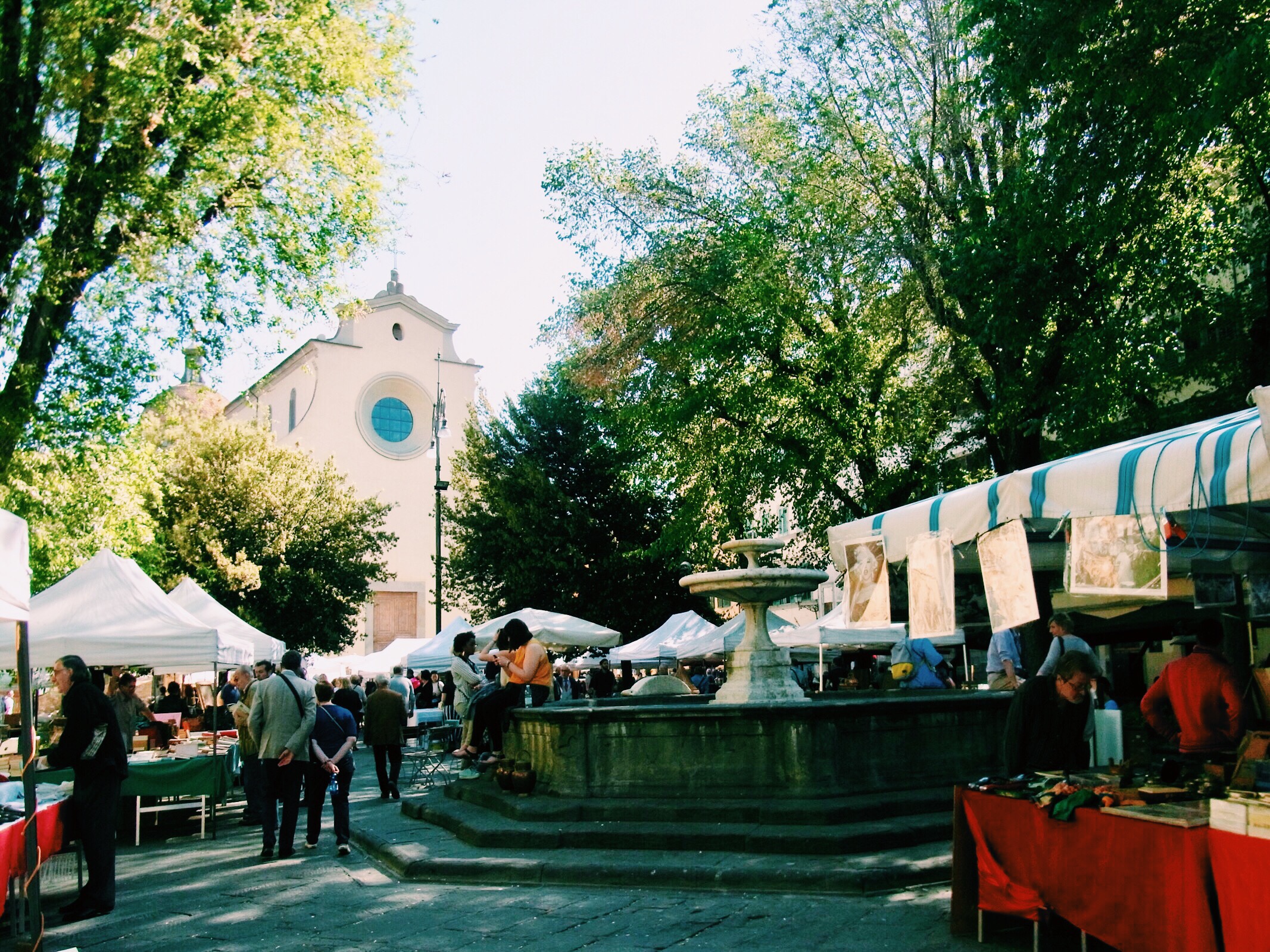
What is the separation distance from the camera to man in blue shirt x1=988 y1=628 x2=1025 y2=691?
42.9 ft

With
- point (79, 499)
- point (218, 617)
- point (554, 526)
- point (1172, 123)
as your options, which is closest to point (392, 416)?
point (554, 526)

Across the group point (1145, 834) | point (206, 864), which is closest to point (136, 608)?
point (206, 864)

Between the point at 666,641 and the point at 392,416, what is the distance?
2341cm

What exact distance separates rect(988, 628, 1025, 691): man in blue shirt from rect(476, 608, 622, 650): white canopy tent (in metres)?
9.37

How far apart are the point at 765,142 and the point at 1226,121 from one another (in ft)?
34.3

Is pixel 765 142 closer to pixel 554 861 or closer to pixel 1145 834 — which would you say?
pixel 554 861

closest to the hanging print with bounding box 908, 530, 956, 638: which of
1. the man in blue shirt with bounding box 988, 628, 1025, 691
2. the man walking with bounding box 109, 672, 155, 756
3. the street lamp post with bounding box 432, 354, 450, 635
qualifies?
the man in blue shirt with bounding box 988, 628, 1025, 691

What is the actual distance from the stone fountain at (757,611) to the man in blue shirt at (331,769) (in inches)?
142

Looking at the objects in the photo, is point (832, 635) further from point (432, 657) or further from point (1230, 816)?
point (1230, 816)

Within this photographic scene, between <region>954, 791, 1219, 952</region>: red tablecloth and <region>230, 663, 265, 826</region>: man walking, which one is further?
<region>230, 663, 265, 826</region>: man walking

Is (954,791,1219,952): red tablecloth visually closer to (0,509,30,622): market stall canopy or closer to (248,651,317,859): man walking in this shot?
(0,509,30,622): market stall canopy

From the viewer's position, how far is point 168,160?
14.9 meters

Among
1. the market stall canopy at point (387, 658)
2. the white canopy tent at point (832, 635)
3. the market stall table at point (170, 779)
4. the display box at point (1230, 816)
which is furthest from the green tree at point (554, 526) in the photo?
the display box at point (1230, 816)

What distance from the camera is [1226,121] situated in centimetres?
1140
